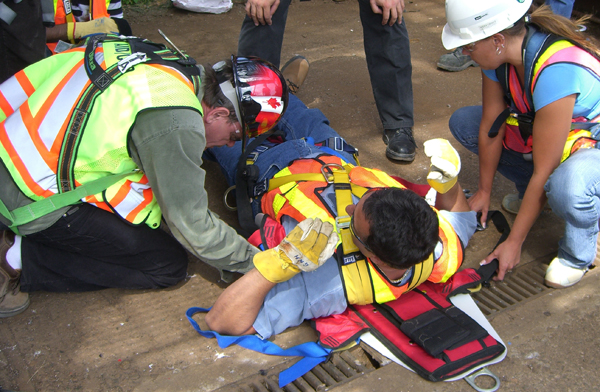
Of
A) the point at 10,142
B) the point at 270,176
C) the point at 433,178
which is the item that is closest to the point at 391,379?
the point at 433,178

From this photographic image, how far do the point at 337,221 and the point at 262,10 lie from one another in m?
1.70

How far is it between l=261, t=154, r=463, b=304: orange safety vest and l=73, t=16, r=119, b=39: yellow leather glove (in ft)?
5.00

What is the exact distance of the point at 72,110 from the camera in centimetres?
200

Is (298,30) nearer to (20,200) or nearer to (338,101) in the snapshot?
(338,101)

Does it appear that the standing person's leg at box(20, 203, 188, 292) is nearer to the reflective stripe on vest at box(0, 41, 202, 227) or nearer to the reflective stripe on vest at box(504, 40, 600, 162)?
the reflective stripe on vest at box(0, 41, 202, 227)

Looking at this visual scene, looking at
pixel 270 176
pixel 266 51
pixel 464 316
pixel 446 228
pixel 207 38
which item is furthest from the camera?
pixel 207 38

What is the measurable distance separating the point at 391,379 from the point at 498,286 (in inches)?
35.2

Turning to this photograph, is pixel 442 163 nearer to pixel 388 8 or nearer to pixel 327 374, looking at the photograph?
pixel 327 374

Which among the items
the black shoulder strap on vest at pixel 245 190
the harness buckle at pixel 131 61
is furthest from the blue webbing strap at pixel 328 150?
the harness buckle at pixel 131 61

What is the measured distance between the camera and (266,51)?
3422mm

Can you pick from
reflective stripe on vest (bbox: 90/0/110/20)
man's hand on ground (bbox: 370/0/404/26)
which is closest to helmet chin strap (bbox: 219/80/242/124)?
man's hand on ground (bbox: 370/0/404/26)

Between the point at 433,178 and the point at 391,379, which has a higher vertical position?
the point at 433,178

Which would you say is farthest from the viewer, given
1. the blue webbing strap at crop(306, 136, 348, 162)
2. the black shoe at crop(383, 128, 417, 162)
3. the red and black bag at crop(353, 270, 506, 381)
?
the black shoe at crop(383, 128, 417, 162)

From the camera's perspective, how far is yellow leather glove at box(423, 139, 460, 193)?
2.50m
